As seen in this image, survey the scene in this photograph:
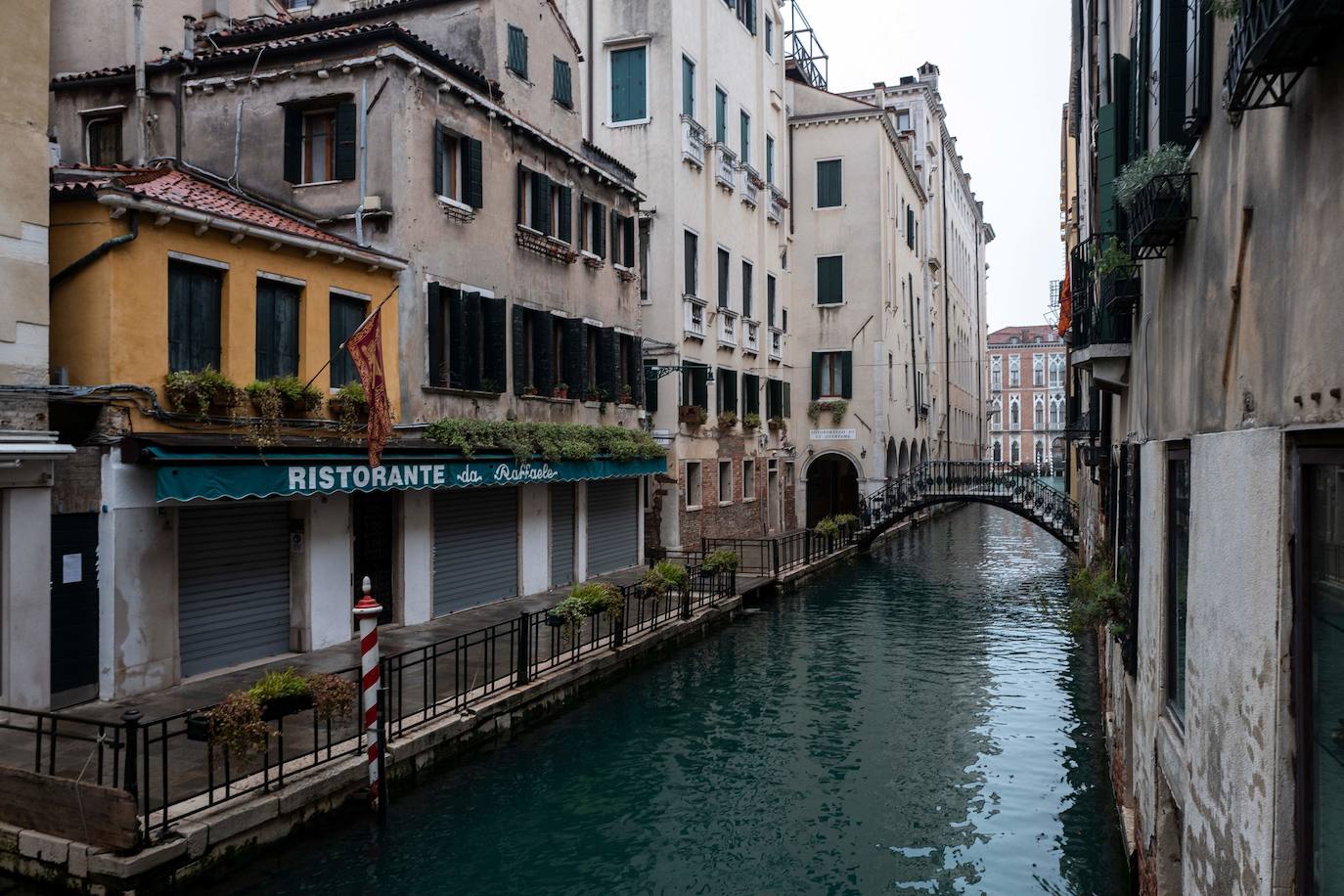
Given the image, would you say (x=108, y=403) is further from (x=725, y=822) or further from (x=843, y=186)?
(x=843, y=186)

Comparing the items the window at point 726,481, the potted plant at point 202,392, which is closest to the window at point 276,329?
the potted plant at point 202,392

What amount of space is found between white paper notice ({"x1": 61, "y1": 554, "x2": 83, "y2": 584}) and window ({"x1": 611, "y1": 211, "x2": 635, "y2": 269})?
46.0ft

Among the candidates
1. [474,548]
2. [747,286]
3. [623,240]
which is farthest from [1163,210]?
[747,286]

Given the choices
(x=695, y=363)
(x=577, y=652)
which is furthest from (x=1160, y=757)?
(x=695, y=363)

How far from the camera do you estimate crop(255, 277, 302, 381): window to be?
13367 mm

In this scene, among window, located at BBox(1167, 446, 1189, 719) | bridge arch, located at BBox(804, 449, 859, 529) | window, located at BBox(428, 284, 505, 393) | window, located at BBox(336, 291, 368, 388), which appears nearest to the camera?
window, located at BBox(1167, 446, 1189, 719)

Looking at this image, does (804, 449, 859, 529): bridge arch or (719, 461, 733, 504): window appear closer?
(719, 461, 733, 504): window

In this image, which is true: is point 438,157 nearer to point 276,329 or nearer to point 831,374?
point 276,329

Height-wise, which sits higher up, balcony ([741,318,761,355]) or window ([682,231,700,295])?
window ([682,231,700,295])

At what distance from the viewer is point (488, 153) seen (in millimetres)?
17938

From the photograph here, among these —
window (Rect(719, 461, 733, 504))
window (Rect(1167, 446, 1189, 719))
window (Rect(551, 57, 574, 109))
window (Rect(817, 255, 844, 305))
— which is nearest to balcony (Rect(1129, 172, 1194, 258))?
window (Rect(1167, 446, 1189, 719))

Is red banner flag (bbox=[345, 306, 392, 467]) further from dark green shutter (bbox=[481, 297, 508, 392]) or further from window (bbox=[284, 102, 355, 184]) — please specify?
dark green shutter (bbox=[481, 297, 508, 392])

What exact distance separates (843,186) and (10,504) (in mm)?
30274

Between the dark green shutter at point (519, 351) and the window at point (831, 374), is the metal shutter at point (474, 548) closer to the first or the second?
the dark green shutter at point (519, 351)
